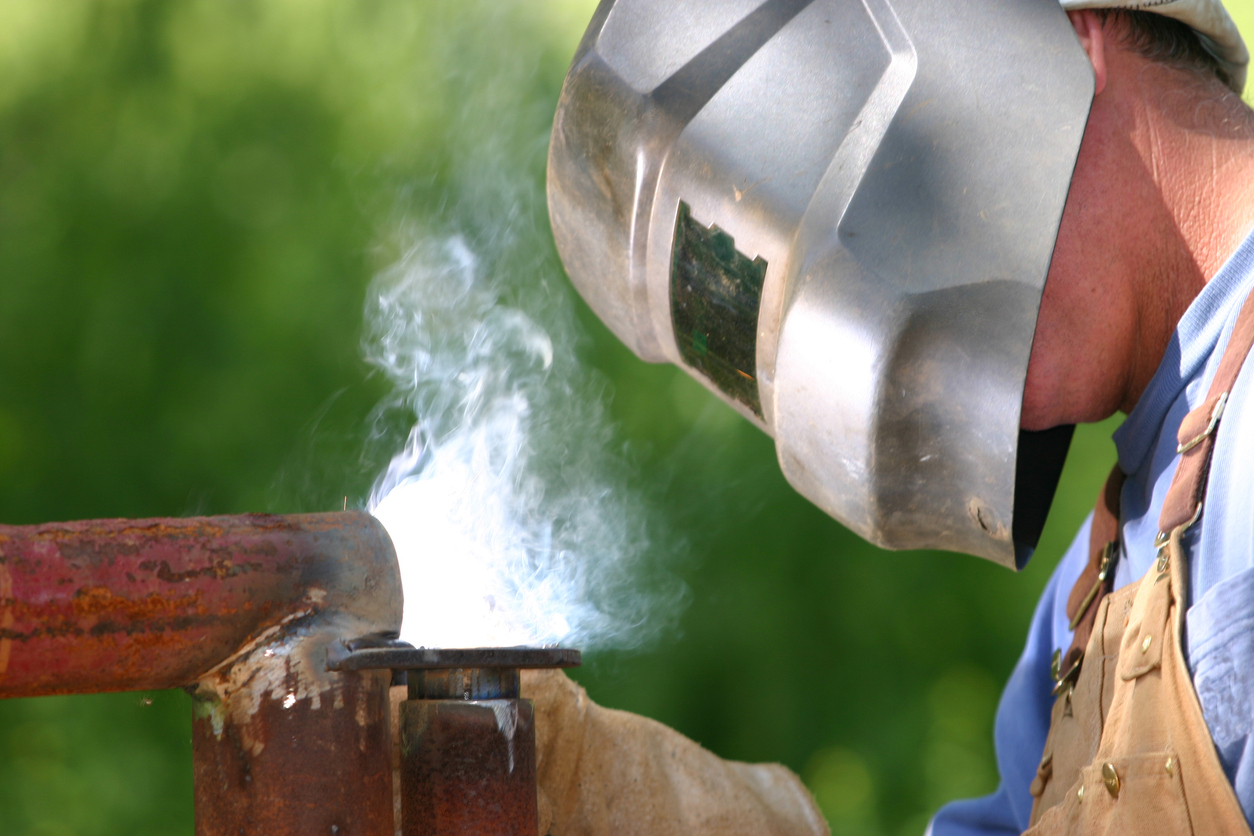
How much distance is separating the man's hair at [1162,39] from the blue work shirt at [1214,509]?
23 centimetres

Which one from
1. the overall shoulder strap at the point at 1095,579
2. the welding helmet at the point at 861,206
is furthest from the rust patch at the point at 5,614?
the overall shoulder strap at the point at 1095,579

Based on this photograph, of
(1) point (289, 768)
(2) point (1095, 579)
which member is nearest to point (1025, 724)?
(2) point (1095, 579)

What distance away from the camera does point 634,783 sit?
1295 mm

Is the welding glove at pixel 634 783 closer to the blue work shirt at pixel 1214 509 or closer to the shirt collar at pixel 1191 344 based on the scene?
the blue work shirt at pixel 1214 509

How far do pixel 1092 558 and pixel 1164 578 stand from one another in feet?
1.21

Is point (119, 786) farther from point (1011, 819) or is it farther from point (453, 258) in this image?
point (1011, 819)

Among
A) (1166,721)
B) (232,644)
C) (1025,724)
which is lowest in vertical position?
(1025,724)

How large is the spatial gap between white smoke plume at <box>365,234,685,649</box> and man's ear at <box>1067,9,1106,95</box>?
2.66 feet

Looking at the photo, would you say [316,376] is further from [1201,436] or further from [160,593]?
[1201,436]

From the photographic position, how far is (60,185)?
5.76 ft

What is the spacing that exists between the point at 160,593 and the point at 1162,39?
108 centimetres

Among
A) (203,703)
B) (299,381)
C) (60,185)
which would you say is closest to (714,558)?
(299,381)

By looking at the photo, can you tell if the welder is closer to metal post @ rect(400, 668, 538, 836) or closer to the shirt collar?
the shirt collar

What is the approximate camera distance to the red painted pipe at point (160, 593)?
78 cm
